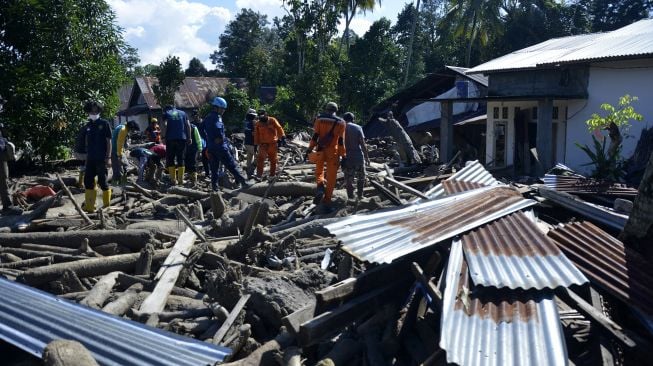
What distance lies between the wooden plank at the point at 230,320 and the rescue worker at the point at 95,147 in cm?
483

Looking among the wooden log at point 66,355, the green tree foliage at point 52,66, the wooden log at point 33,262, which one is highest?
the green tree foliage at point 52,66

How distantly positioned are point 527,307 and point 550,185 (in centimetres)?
530

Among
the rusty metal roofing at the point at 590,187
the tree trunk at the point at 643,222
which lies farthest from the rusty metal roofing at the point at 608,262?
the rusty metal roofing at the point at 590,187

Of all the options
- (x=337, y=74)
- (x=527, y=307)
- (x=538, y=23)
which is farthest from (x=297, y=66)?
(x=527, y=307)

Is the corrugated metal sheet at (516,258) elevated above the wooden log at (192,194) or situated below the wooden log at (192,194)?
above

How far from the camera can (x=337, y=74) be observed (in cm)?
2775

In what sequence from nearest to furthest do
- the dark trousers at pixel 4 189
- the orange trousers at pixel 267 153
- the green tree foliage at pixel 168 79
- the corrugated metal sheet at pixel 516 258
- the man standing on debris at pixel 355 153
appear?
the corrugated metal sheet at pixel 516 258
the dark trousers at pixel 4 189
the man standing on debris at pixel 355 153
the orange trousers at pixel 267 153
the green tree foliage at pixel 168 79

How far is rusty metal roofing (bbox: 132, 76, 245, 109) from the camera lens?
1427 inches

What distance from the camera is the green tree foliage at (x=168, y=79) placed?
2986cm

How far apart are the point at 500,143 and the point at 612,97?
5.50 meters

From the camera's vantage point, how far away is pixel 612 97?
50.1 ft

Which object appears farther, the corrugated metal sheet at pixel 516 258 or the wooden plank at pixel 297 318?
the corrugated metal sheet at pixel 516 258

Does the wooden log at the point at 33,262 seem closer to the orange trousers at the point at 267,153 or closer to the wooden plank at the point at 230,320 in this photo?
the wooden plank at the point at 230,320

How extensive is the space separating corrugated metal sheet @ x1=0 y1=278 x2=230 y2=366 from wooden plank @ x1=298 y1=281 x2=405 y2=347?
0.61 metres
